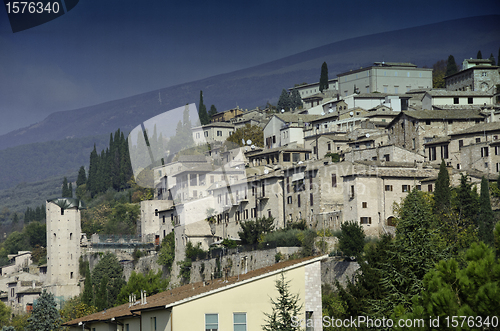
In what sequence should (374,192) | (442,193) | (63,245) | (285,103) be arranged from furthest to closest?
(285,103) < (63,245) < (374,192) < (442,193)

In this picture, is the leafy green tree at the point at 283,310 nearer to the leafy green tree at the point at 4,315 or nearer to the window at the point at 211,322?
the window at the point at 211,322

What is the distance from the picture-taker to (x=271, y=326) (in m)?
22.4

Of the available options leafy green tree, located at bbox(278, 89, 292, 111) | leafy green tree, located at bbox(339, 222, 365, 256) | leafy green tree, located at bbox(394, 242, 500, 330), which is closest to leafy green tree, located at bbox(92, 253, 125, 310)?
leafy green tree, located at bbox(339, 222, 365, 256)

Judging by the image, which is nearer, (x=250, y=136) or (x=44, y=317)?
(x=44, y=317)

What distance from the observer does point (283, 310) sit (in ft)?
75.5

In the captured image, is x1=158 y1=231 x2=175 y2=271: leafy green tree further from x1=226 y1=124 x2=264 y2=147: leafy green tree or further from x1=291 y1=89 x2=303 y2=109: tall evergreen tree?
x1=291 y1=89 x2=303 y2=109: tall evergreen tree

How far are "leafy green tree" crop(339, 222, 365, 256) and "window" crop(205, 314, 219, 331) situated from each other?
2461 cm

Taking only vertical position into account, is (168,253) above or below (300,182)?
below

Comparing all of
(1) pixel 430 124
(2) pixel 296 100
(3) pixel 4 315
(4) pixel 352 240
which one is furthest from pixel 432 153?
(2) pixel 296 100

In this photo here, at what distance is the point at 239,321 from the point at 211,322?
3.15ft

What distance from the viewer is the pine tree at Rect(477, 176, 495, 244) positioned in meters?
46.1

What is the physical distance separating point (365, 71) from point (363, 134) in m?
34.6

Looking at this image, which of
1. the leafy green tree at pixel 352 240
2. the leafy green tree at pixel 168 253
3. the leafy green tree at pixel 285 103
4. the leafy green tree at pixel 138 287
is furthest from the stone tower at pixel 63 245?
the leafy green tree at pixel 285 103

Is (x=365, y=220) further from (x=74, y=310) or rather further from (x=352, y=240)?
(x=74, y=310)
